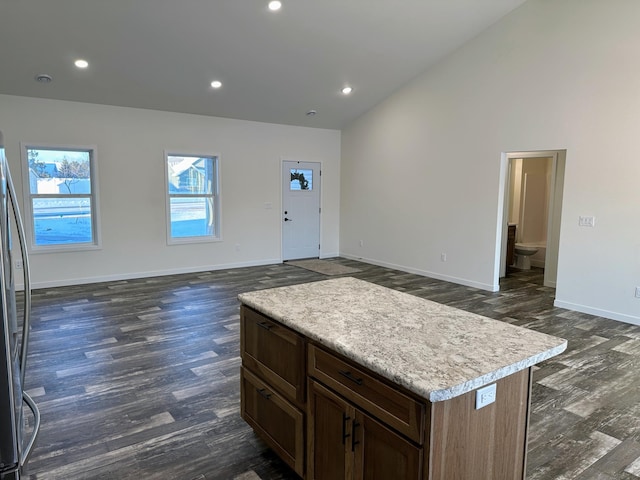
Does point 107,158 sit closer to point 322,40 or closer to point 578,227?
point 322,40

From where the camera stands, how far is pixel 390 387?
1458 mm

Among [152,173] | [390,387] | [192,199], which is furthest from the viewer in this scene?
[192,199]

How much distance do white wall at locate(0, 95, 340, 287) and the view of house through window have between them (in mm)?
189

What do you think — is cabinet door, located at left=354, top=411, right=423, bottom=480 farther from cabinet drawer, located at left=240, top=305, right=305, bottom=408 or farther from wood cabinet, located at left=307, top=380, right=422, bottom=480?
cabinet drawer, located at left=240, top=305, right=305, bottom=408

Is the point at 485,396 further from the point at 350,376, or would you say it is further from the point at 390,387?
the point at 350,376

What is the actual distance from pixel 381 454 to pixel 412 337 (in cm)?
45

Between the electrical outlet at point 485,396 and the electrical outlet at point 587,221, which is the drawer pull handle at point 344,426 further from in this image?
the electrical outlet at point 587,221

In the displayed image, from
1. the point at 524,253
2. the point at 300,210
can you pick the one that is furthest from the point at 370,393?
the point at 524,253

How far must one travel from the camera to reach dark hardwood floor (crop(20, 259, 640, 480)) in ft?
7.68

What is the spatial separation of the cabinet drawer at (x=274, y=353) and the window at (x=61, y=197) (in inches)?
197

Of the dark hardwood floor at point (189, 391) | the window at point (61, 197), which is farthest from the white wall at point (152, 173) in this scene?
the dark hardwood floor at point (189, 391)

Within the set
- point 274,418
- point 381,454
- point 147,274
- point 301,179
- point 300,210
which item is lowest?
point 147,274

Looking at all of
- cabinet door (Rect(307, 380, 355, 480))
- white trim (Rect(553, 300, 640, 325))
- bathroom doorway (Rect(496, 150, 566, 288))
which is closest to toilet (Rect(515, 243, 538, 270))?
bathroom doorway (Rect(496, 150, 566, 288))

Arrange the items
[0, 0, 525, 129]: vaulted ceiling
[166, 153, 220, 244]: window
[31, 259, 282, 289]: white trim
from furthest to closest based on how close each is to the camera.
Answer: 1. [166, 153, 220, 244]: window
2. [31, 259, 282, 289]: white trim
3. [0, 0, 525, 129]: vaulted ceiling
